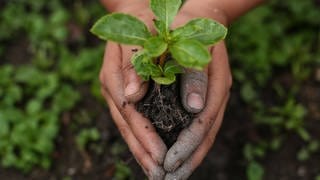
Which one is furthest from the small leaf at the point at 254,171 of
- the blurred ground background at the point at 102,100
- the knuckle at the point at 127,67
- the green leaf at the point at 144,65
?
the green leaf at the point at 144,65

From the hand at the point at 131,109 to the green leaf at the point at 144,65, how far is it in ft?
0.38

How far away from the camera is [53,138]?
6.82ft

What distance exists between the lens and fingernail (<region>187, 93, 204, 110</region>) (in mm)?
1388

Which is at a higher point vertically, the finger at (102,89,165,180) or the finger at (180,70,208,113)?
the finger at (180,70,208,113)

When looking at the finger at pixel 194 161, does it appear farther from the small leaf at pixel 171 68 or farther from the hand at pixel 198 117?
the small leaf at pixel 171 68

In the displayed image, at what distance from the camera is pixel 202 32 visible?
1190 millimetres

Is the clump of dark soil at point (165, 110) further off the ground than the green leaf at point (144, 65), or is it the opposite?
the green leaf at point (144, 65)

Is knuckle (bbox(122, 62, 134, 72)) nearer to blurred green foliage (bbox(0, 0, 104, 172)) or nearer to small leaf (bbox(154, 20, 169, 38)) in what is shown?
small leaf (bbox(154, 20, 169, 38))

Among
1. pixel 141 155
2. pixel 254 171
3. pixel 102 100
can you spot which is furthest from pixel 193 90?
pixel 102 100

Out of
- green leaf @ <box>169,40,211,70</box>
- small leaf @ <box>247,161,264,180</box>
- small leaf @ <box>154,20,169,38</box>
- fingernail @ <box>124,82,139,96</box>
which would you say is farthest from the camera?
small leaf @ <box>247,161,264,180</box>

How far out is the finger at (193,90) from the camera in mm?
1392

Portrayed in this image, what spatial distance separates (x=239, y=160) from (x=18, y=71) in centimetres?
105

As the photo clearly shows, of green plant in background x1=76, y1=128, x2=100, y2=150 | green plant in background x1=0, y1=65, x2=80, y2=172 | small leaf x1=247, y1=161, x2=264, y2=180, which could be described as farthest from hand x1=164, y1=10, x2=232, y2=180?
green plant in background x1=0, y1=65, x2=80, y2=172

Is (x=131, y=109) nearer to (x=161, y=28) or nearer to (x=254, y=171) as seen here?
(x=161, y=28)
